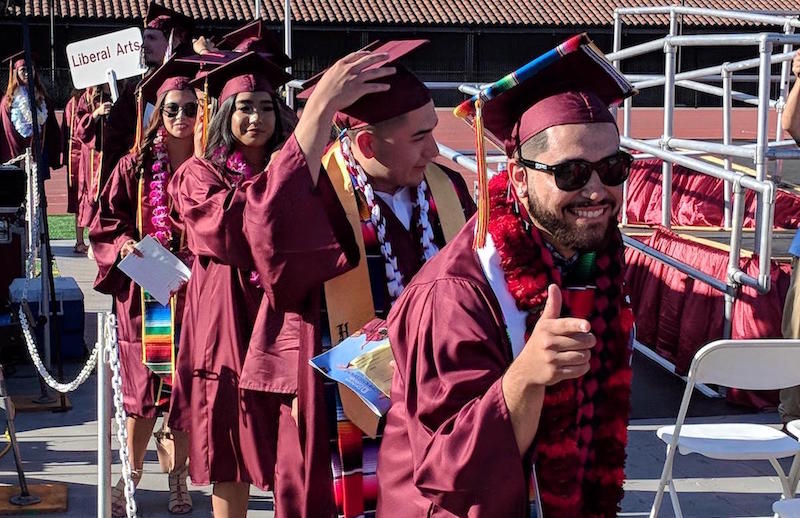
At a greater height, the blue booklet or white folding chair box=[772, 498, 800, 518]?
the blue booklet

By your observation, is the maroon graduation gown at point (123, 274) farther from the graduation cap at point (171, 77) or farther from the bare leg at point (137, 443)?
the graduation cap at point (171, 77)

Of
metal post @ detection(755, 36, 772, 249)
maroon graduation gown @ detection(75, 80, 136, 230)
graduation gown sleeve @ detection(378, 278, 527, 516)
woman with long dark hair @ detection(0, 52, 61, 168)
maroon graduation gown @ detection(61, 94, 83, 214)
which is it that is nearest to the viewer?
graduation gown sleeve @ detection(378, 278, 527, 516)

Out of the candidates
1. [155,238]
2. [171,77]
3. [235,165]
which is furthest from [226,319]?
[171,77]

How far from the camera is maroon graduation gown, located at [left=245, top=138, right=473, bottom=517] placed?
3164mm

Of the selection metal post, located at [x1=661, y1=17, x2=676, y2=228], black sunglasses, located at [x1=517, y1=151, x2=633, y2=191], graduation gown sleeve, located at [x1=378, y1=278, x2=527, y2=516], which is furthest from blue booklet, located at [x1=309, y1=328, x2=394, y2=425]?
metal post, located at [x1=661, y1=17, x2=676, y2=228]

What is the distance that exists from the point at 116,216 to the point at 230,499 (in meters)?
1.65

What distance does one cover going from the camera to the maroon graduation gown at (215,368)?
404 cm

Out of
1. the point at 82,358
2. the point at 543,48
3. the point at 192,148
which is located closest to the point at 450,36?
the point at 543,48

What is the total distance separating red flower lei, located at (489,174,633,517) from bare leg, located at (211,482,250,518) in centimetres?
216

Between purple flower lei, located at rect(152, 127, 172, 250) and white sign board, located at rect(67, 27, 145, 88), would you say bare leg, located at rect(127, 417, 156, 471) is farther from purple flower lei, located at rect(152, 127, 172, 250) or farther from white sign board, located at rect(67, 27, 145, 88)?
white sign board, located at rect(67, 27, 145, 88)

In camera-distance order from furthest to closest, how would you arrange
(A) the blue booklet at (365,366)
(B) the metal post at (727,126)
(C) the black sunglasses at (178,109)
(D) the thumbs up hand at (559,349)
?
(B) the metal post at (727,126) < (C) the black sunglasses at (178,109) < (A) the blue booklet at (365,366) < (D) the thumbs up hand at (559,349)

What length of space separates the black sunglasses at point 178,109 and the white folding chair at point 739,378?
2.39m

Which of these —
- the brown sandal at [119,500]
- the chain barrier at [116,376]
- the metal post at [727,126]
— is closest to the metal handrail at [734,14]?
the metal post at [727,126]

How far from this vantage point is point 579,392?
7.58 feet
